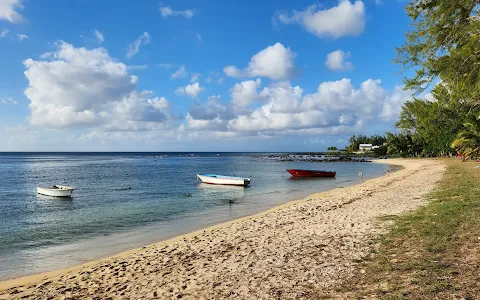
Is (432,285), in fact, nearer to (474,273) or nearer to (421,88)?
(474,273)

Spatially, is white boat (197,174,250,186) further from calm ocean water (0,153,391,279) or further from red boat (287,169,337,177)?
red boat (287,169,337,177)

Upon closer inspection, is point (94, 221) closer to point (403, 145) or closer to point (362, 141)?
point (403, 145)

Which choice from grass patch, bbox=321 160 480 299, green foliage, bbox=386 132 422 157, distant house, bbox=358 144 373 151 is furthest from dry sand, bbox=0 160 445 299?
distant house, bbox=358 144 373 151

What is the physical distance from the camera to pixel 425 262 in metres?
7.09

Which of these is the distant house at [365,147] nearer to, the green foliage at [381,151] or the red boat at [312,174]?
the green foliage at [381,151]

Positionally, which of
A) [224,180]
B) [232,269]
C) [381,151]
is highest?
[381,151]

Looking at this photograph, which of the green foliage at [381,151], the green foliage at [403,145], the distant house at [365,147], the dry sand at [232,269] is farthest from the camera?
the distant house at [365,147]

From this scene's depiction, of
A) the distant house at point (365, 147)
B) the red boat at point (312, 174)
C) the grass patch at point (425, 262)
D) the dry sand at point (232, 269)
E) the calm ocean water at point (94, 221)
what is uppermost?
the distant house at point (365, 147)

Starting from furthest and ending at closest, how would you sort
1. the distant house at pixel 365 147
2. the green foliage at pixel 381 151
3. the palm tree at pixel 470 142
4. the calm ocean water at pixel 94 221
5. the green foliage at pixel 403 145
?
1. the distant house at pixel 365 147
2. the green foliage at pixel 381 151
3. the green foliage at pixel 403 145
4. the palm tree at pixel 470 142
5. the calm ocean water at pixel 94 221

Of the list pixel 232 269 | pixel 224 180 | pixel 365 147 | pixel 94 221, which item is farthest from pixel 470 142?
pixel 365 147

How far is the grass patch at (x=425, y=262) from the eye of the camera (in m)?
5.67

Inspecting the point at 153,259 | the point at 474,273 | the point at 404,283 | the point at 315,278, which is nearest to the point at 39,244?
the point at 153,259

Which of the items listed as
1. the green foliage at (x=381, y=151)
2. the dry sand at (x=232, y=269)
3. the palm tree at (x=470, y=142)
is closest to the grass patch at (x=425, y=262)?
the dry sand at (x=232, y=269)

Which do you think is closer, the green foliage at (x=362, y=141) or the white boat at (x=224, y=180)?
the white boat at (x=224, y=180)
